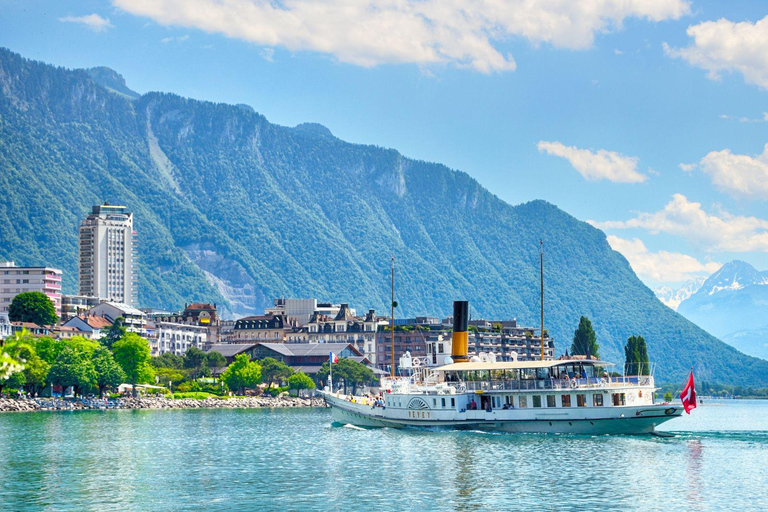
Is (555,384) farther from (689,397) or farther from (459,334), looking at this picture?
(459,334)

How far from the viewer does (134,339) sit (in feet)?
589

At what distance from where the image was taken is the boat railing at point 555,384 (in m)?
91.0

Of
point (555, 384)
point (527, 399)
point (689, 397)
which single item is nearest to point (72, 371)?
point (527, 399)

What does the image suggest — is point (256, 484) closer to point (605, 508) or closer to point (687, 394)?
point (605, 508)

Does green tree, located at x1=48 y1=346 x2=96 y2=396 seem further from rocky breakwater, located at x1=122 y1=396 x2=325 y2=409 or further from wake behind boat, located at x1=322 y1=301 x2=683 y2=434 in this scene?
wake behind boat, located at x1=322 y1=301 x2=683 y2=434

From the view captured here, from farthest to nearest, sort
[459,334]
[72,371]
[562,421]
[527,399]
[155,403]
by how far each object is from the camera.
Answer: [155,403], [72,371], [459,334], [527,399], [562,421]

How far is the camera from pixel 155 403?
166 m

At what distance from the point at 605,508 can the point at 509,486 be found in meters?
8.35

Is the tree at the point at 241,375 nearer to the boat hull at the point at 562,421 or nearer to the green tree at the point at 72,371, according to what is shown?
the green tree at the point at 72,371

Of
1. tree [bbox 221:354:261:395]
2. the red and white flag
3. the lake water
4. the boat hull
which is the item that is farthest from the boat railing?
tree [bbox 221:354:261:395]

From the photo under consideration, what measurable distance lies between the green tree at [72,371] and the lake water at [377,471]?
2167 inches

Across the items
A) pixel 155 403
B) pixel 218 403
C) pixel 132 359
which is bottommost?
pixel 218 403

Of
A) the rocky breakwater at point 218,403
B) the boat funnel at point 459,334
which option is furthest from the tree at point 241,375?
the boat funnel at point 459,334

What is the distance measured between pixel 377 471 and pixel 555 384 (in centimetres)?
2890
